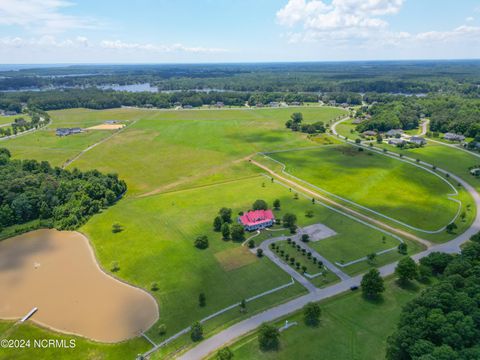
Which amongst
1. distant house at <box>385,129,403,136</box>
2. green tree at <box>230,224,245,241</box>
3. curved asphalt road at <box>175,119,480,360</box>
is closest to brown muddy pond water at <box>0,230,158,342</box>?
curved asphalt road at <box>175,119,480,360</box>

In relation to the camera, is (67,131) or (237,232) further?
(67,131)

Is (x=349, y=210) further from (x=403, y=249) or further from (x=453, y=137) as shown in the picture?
(x=453, y=137)

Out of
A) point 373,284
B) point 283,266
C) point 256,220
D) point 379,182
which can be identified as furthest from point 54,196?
point 379,182

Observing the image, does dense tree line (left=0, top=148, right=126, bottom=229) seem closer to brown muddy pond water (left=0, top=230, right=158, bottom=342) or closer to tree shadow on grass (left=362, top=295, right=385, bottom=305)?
brown muddy pond water (left=0, top=230, right=158, bottom=342)

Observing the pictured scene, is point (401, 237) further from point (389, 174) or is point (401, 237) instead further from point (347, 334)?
point (389, 174)

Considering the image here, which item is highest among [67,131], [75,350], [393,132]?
[393,132]

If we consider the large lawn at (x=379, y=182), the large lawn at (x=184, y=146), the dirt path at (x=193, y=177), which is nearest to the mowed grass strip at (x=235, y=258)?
the large lawn at (x=379, y=182)

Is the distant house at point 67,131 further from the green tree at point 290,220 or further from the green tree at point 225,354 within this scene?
the green tree at point 225,354
